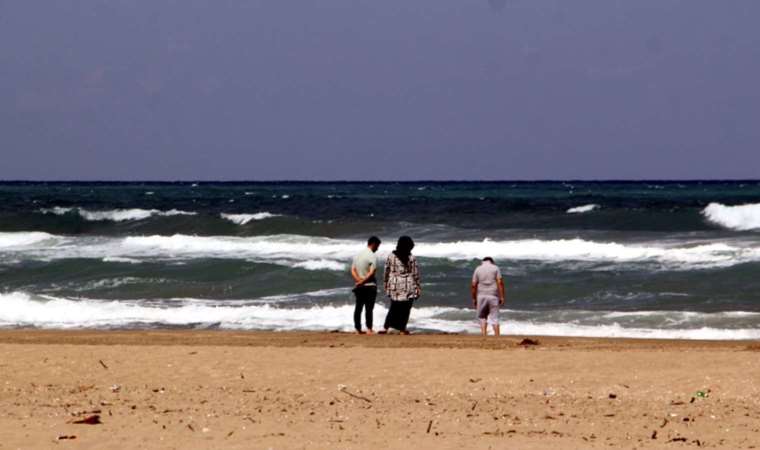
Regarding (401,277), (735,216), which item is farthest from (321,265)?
(735,216)

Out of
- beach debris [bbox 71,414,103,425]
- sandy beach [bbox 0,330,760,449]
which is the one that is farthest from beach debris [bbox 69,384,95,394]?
beach debris [bbox 71,414,103,425]

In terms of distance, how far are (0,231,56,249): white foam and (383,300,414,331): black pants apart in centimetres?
2444

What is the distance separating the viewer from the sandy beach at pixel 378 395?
26.2ft

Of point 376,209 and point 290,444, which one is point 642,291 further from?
point 376,209

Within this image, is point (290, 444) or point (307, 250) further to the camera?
point (307, 250)

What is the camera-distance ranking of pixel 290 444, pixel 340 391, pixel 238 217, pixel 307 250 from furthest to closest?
pixel 238 217 < pixel 307 250 < pixel 340 391 < pixel 290 444

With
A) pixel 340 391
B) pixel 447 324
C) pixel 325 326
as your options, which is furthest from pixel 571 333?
pixel 340 391

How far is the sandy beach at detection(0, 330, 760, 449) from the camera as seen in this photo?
7.99m

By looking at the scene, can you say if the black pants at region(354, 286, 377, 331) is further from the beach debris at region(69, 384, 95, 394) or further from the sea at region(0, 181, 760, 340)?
the beach debris at region(69, 384, 95, 394)

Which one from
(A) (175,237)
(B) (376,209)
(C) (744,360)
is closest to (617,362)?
(C) (744,360)

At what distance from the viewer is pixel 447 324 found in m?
17.8

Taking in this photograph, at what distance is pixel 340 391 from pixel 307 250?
24.8m

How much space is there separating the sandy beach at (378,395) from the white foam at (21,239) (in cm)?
2580

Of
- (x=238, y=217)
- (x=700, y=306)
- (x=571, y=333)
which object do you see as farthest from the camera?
(x=238, y=217)
